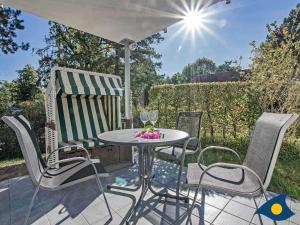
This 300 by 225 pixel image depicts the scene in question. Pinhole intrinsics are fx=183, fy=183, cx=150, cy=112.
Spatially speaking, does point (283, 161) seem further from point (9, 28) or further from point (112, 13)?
point (9, 28)

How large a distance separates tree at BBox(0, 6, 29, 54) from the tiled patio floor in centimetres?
514

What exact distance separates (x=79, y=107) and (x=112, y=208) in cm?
250

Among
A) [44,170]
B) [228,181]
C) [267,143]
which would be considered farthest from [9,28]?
[267,143]

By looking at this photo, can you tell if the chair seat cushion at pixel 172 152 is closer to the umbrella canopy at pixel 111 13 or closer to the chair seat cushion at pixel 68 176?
the chair seat cushion at pixel 68 176

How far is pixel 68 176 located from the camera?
1932 mm

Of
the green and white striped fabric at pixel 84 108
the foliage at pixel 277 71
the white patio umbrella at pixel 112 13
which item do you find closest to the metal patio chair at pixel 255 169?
the white patio umbrella at pixel 112 13

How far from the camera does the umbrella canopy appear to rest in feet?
9.16

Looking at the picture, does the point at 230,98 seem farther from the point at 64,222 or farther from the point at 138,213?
the point at 64,222

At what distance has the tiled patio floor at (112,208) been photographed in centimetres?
204

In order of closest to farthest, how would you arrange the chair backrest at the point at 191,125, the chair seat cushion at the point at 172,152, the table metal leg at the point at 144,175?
the table metal leg at the point at 144,175 → the chair seat cushion at the point at 172,152 → the chair backrest at the point at 191,125

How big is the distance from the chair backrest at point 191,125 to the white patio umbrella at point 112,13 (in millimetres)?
1772

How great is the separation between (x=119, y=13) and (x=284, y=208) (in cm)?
329

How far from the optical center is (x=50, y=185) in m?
1.79

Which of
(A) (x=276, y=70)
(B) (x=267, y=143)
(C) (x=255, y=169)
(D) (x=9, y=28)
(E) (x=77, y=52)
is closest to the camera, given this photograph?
(B) (x=267, y=143)
